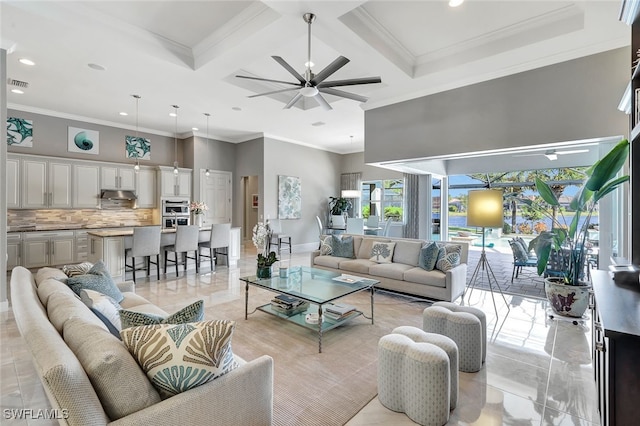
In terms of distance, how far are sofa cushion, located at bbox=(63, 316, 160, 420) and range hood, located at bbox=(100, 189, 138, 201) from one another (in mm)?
7198

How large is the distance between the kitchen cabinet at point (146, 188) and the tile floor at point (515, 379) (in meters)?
4.36

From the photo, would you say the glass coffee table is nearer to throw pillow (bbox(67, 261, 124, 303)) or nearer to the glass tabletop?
the glass tabletop

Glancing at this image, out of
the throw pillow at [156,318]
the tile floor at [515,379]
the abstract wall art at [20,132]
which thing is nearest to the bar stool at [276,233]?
the tile floor at [515,379]

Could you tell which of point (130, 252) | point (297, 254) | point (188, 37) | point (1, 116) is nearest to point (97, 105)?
point (1, 116)

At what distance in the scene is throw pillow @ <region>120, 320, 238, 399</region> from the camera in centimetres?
128

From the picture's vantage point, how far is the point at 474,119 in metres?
4.68

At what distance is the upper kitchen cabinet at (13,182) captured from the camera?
6.06 metres

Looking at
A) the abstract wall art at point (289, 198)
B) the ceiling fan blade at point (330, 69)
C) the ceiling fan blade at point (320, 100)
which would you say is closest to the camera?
the ceiling fan blade at point (330, 69)

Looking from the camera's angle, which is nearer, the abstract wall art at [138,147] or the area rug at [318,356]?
the area rug at [318,356]

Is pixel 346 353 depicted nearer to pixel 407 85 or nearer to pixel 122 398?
pixel 122 398

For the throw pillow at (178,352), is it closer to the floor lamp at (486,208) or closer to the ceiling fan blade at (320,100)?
the ceiling fan blade at (320,100)

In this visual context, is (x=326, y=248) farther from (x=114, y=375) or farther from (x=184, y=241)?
(x=114, y=375)

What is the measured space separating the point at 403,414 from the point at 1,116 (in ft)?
18.2

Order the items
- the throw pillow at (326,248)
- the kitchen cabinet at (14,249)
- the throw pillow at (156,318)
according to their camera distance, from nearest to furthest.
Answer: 1. the throw pillow at (156,318)
2. the throw pillow at (326,248)
3. the kitchen cabinet at (14,249)
